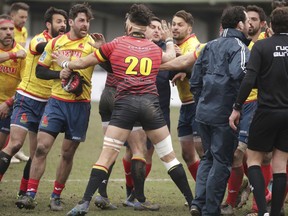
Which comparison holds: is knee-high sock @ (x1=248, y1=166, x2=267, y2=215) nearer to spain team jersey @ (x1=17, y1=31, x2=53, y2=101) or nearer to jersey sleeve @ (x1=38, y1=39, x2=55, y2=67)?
jersey sleeve @ (x1=38, y1=39, x2=55, y2=67)

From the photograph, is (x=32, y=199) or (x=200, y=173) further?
(x=32, y=199)

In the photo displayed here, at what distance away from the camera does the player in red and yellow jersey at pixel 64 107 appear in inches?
414

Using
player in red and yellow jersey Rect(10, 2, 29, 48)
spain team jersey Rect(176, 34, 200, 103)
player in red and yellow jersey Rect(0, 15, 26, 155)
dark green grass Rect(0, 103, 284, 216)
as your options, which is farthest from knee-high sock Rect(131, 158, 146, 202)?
player in red and yellow jersey Rect(10, 2, 29, 48)

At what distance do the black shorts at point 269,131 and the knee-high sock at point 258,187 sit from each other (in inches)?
9.3

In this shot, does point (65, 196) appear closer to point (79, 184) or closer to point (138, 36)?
point (79, 184)

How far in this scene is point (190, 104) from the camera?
11320 millimetres

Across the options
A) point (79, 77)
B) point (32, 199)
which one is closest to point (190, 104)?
point (79, 77)

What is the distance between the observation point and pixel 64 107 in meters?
10.6

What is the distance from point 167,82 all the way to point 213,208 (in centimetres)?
260

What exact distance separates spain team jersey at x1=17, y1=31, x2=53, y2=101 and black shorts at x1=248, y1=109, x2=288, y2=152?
11.0 ft

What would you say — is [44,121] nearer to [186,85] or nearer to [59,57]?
[59,57]

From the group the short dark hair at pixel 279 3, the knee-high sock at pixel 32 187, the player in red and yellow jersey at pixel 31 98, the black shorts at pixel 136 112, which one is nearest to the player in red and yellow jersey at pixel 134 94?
the black shorts at pixel 136 112

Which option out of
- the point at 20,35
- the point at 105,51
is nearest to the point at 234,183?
the point at 105,51

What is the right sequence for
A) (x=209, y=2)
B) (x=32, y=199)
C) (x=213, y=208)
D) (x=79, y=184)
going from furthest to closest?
(x=209, y=2) → (x=79, y=184) → (x=32, y=199) → (x=213, y=208)
